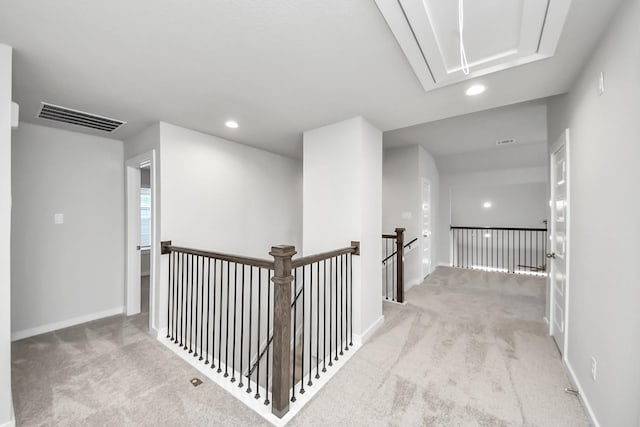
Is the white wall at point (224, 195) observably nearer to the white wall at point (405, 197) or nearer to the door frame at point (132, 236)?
the door frame at point (132, 236)

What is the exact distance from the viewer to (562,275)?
7.52 ft

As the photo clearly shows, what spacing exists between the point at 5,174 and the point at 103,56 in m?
0.94

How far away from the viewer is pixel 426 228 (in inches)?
199

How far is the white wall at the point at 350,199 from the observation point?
273cm

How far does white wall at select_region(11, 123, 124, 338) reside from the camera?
2.82 metres

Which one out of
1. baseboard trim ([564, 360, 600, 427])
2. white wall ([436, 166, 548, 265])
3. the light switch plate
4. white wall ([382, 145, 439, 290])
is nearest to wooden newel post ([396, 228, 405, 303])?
white wall ([382, 145, 439, 290])

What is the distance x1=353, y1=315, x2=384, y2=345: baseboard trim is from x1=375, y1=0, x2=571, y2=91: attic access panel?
244cm

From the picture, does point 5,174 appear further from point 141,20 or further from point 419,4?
point 419,4

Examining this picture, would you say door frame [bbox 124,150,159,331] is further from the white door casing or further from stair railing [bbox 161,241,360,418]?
the white door casing

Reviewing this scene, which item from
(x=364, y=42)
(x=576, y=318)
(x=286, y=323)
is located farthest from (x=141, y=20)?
(x=576, y=318)

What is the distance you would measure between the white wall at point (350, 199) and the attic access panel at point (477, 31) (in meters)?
1.08

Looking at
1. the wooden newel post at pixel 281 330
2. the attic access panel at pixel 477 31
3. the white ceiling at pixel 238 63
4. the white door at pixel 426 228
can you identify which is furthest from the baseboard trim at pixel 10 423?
the white door at pixel 426 228

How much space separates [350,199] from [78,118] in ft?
9.83

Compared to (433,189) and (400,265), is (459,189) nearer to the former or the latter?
(433,189)
